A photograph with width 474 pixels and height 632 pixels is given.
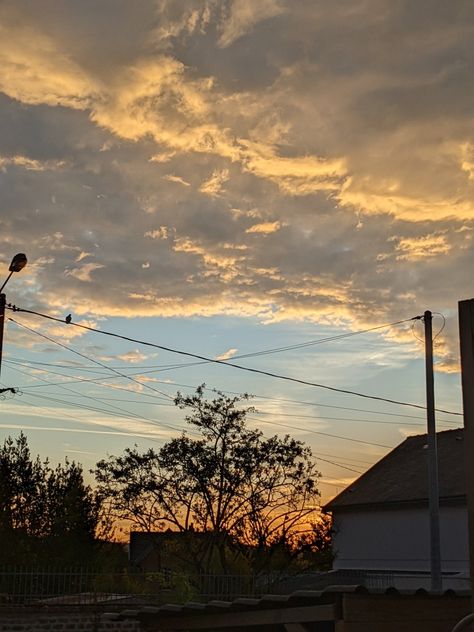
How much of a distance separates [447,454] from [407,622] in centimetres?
2820

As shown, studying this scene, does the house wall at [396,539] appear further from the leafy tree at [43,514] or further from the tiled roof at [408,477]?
the leafy tree at [43,514]

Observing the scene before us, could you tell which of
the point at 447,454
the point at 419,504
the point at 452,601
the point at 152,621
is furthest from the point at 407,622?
the point at 447,454

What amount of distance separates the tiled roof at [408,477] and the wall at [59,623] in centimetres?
1584

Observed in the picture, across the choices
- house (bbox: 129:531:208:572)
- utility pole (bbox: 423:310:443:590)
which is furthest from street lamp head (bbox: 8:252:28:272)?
house (bbox: 129:531:208:572)

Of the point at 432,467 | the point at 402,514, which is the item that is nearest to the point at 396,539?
the point at 402,514

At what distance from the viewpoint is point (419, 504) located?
37.3 metres

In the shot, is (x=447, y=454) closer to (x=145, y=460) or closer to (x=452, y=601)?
(x=145, y=460)

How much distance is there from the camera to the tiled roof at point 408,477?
3703 centimetres

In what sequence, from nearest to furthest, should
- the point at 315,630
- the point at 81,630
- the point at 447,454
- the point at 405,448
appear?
the point at 315,630
the point at 81,630
the point at 447,454
the point at 405,448

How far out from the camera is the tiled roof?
37.0m

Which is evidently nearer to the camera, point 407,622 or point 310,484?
point 407,622

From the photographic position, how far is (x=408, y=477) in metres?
40.4

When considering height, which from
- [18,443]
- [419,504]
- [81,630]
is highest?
[18,443]

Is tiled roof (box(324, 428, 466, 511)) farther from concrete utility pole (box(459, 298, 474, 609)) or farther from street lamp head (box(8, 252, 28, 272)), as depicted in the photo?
concrete utility pole (box(459, 298, 474, 609))
